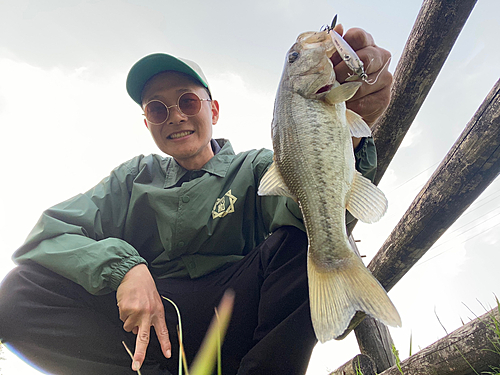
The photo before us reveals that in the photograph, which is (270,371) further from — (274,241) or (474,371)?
(474,371)

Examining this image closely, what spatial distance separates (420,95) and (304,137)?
1226 millimetres

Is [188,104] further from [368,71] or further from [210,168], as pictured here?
[368,71]

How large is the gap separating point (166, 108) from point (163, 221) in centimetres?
101

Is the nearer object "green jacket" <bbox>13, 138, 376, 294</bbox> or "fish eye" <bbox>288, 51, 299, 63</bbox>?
"fish eye" <bbox>288, 51, 299, 63</bbox>

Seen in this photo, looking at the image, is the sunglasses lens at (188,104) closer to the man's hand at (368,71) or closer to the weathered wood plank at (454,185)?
the man's hand at (368,71)

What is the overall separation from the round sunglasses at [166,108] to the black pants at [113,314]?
1.41 metres

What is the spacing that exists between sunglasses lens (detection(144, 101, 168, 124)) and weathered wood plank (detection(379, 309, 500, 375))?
2.63 m

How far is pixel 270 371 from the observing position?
158cm

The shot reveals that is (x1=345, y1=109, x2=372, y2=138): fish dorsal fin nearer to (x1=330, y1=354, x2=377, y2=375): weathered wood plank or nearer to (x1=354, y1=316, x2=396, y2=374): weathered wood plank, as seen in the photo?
(x1=330, y1=354, x2=377, y2=375): weathered wood plank

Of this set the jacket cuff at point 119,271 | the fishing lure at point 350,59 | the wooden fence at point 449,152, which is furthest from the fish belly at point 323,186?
the jacket cuff at point 119,271

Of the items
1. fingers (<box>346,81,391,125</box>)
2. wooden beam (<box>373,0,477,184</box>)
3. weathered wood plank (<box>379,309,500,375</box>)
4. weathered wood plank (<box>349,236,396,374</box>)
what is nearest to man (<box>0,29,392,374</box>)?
fingers (<box>346,81,391,125</box>)

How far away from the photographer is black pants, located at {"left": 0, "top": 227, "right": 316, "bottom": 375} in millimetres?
1895

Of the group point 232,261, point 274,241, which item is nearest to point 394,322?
point 274,241

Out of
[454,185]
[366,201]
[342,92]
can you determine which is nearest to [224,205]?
[366,201]
